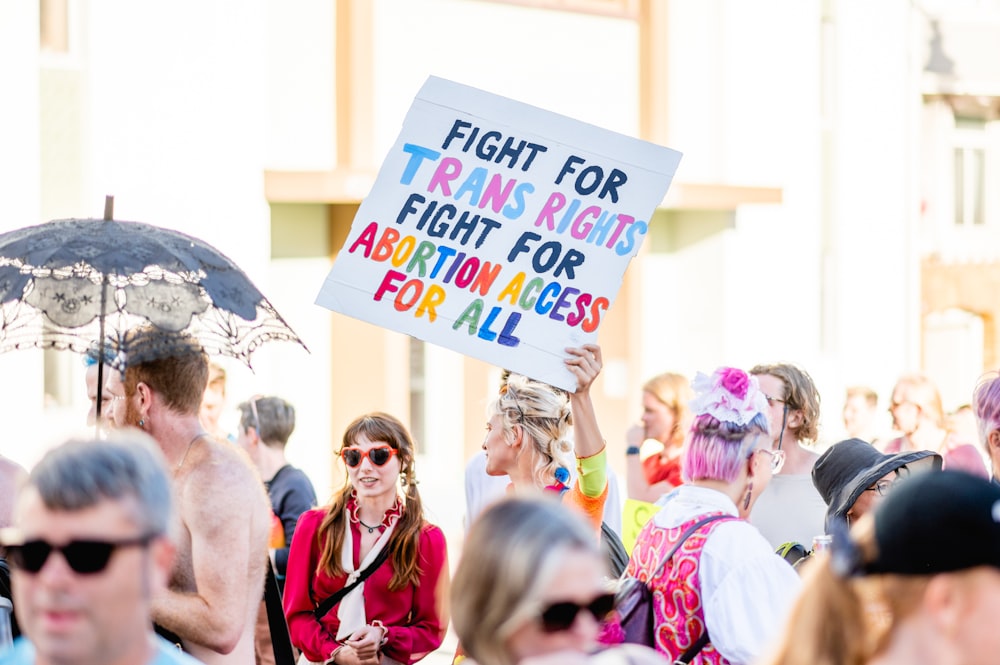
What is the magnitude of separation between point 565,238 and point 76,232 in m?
1.59

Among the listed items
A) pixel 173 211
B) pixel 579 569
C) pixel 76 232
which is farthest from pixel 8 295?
pixel 173 211

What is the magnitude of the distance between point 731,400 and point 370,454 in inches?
69.0

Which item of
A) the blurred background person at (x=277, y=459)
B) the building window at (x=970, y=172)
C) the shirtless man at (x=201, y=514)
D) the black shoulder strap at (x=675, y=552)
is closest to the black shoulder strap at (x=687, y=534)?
the black shoulder strap at (x=675, y=552)

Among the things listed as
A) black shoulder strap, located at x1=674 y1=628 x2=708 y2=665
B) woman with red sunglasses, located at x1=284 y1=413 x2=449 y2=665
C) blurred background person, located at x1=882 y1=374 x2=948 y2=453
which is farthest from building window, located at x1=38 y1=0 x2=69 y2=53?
black shoulder strap, located at x1=674 y1=628 x2=708 y2=665

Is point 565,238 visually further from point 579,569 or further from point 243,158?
point 243,158

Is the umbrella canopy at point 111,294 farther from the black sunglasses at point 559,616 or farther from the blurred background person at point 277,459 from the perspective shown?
the blurred background person at point 277,459

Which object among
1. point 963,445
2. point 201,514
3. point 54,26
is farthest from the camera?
point 54,26

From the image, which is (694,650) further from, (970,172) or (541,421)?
(970,172)

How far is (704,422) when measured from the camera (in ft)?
13.7

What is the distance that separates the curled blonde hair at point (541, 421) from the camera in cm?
488

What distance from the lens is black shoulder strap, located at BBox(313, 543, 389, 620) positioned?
5.23 m

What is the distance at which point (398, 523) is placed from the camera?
17.6ft

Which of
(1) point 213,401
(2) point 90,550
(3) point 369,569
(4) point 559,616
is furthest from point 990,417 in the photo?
(1) point 213,401

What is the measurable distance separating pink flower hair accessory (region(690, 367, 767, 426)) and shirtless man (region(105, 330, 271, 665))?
1.30 metres
